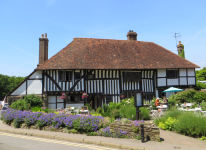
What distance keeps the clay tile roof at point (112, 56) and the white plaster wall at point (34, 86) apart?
1491 mm

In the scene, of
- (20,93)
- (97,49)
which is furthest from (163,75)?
(20,93)

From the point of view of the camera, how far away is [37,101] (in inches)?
543

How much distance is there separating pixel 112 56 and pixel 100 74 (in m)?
2.48

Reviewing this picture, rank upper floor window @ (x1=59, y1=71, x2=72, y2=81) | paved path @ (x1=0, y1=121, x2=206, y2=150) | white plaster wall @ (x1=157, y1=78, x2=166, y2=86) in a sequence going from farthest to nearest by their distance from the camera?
1. white plaster wall @ (x1=157, y1=78, x2=166, y2=86)
2. upper floor window @ (x1=59, y1=71, x2=72, y2=81)
3. paved path @ (x1=0, y1=121, x2=206, y2=150)

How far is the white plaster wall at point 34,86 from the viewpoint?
15.9 m

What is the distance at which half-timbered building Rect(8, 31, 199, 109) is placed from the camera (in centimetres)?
1589

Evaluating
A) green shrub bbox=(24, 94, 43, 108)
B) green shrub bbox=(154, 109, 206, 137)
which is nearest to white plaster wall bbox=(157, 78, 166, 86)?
green shrub bbox=(154, 109, 206, 137)

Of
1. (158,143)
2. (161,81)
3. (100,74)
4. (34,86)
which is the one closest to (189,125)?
(158,143)

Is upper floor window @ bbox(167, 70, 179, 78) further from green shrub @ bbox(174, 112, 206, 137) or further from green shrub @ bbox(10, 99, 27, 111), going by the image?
green shrub @ bbox(10, 99, 27, 111)

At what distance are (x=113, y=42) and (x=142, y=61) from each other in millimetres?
4198

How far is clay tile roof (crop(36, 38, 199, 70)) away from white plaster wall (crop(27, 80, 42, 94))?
58.7 inches

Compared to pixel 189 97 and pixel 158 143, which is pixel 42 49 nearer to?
pixel 189 97

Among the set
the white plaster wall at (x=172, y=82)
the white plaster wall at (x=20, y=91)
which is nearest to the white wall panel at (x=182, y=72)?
the white plaster wall at (x=172, y=82)

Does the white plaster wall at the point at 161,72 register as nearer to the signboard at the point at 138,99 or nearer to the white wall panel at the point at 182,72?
the white wall panel at the point at 182,72
